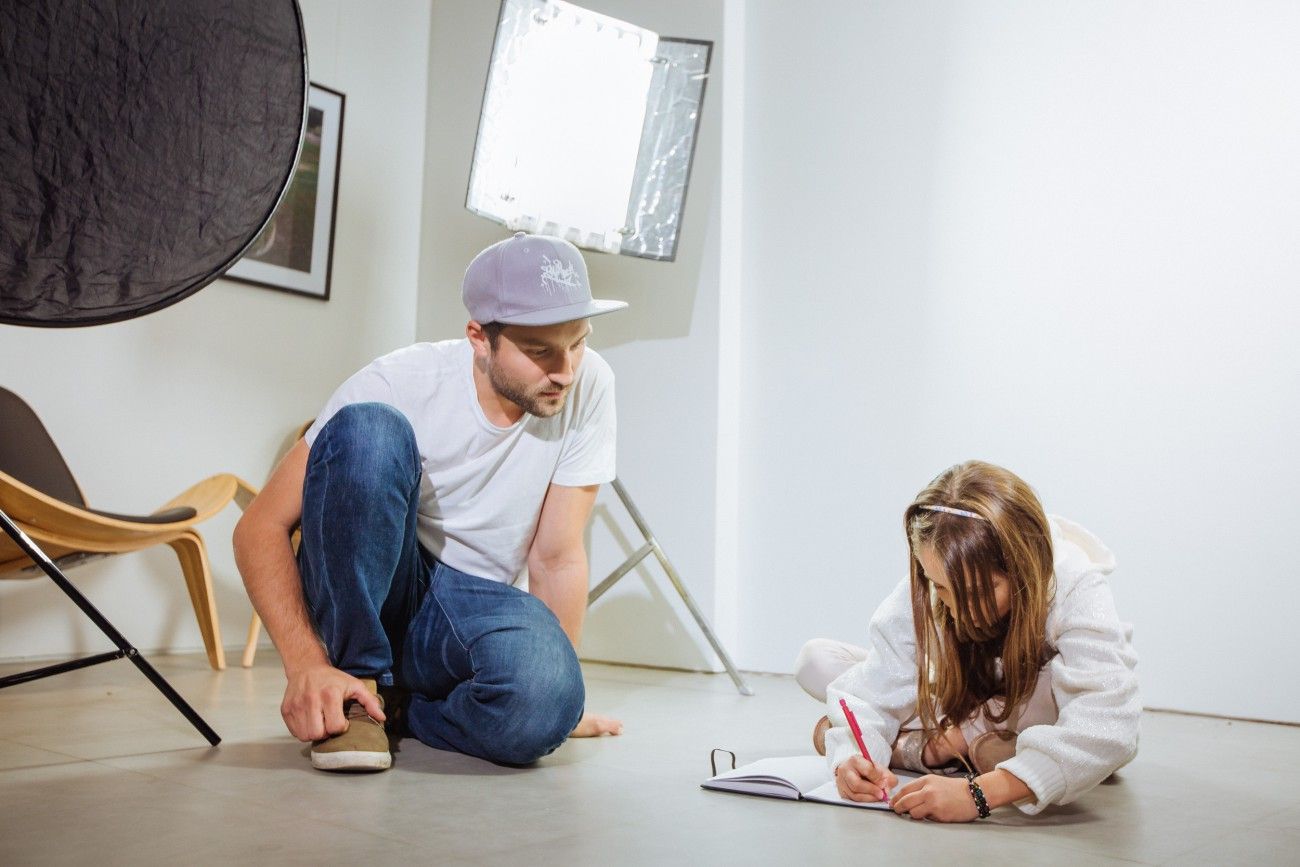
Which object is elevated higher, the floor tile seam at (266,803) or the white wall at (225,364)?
the white wall at (225,364)

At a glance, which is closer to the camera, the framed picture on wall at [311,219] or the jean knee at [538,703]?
the jean knee at [538,703]

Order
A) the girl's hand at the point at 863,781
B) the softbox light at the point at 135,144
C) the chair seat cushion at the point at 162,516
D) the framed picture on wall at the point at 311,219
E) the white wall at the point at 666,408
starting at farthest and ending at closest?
the framed picture on wall at the point at 311,219
the white wall at the point at 666,408
the chair seat cushion at the point at 162,516
the girl's hand at the point at 863,781
the softbox light at the point at 135,144

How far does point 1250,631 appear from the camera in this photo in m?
2.29

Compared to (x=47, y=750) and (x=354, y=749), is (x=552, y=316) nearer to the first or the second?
(x=354, y=749)

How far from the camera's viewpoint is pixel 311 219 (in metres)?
3.50

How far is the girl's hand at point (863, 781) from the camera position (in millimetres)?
1284

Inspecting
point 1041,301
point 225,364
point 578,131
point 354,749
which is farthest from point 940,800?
point 225,364

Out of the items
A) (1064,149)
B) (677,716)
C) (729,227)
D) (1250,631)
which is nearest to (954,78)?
(1064,149)

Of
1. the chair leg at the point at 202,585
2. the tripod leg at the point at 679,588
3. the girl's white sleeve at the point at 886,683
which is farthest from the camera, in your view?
the chair leg at the point at 202,585

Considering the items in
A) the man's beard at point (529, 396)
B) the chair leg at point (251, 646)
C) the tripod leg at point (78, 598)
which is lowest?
the chair leg at point (251, 646)

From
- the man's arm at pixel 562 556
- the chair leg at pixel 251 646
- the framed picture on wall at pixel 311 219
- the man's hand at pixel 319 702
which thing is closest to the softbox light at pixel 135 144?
the man's hand at pixel 319 702

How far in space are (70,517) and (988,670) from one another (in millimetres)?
1832

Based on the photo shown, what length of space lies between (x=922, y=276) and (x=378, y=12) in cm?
209

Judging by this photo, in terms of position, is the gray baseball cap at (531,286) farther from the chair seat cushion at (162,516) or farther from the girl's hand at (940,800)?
the chair seat cushion at (162,516)
